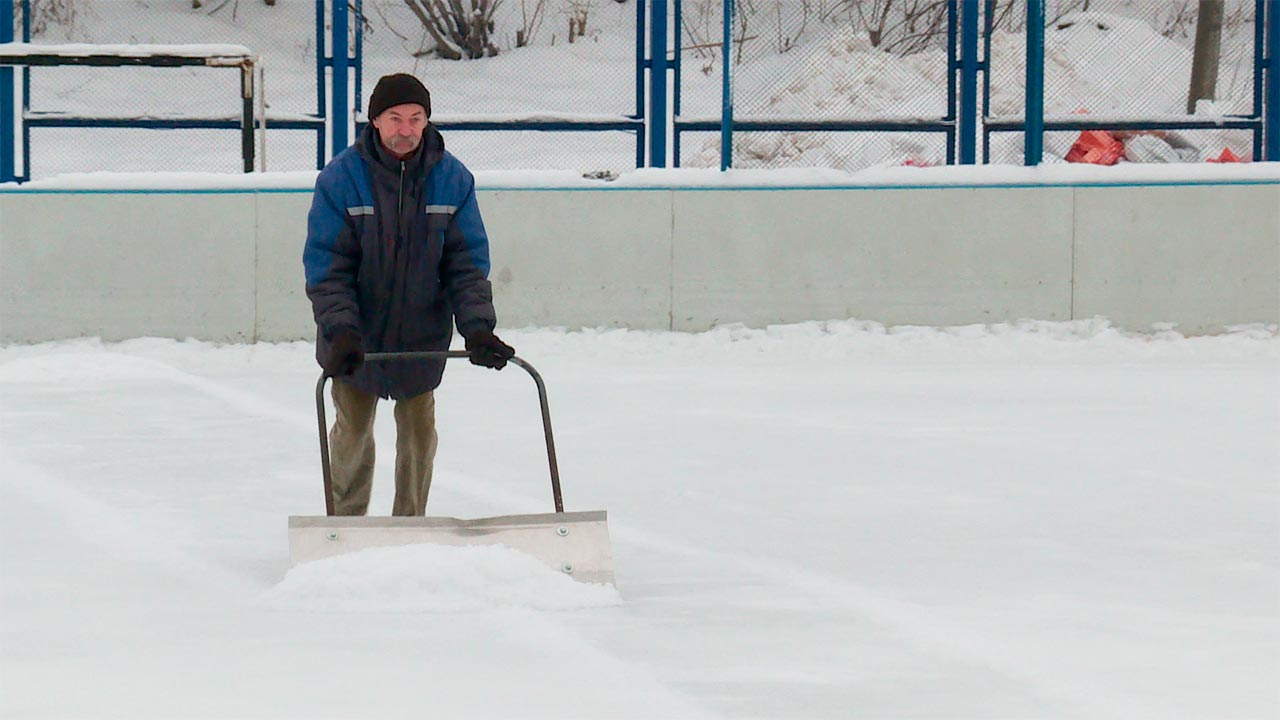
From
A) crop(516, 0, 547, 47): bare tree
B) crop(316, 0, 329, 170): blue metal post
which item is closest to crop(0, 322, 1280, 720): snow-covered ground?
crop(316, 0, 329, 170): blue metal post

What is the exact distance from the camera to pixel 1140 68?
13805mm

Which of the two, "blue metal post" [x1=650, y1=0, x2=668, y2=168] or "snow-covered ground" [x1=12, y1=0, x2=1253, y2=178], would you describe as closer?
"blue metal post" [x1=650, y1=0, x2=668, y2=168]

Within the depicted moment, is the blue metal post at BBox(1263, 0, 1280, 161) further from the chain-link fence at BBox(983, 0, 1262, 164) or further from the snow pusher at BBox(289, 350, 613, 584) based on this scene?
the snow pusher at BBox(289, 350, 613, 584)

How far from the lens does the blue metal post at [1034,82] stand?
41.4 ft

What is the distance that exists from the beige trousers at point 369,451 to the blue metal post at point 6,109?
813 centimetres

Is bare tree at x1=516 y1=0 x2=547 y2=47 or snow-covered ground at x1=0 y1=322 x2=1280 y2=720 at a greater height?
bare tree at x1=516 y1=0 x2=547 y2=47

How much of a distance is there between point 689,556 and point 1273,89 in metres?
8.75

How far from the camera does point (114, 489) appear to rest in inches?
274

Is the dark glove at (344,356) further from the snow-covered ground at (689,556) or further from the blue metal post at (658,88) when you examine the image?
the blue metal post at (658,88)

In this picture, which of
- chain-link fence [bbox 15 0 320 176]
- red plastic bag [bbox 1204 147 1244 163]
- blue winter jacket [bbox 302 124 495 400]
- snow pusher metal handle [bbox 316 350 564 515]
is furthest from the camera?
chain-link fence [bbox 15 0 320 176]

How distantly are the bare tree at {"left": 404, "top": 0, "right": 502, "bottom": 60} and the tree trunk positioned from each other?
5332 millimetres

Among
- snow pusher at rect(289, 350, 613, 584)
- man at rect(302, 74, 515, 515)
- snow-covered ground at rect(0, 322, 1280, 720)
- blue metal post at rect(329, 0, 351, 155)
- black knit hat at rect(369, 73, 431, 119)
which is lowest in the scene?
snow-covered ground at rect(0, 322, 1280, 720)

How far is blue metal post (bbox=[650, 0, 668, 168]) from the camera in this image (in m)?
13.1

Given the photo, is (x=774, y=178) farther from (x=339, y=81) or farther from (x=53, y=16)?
(x=53, y=16)
